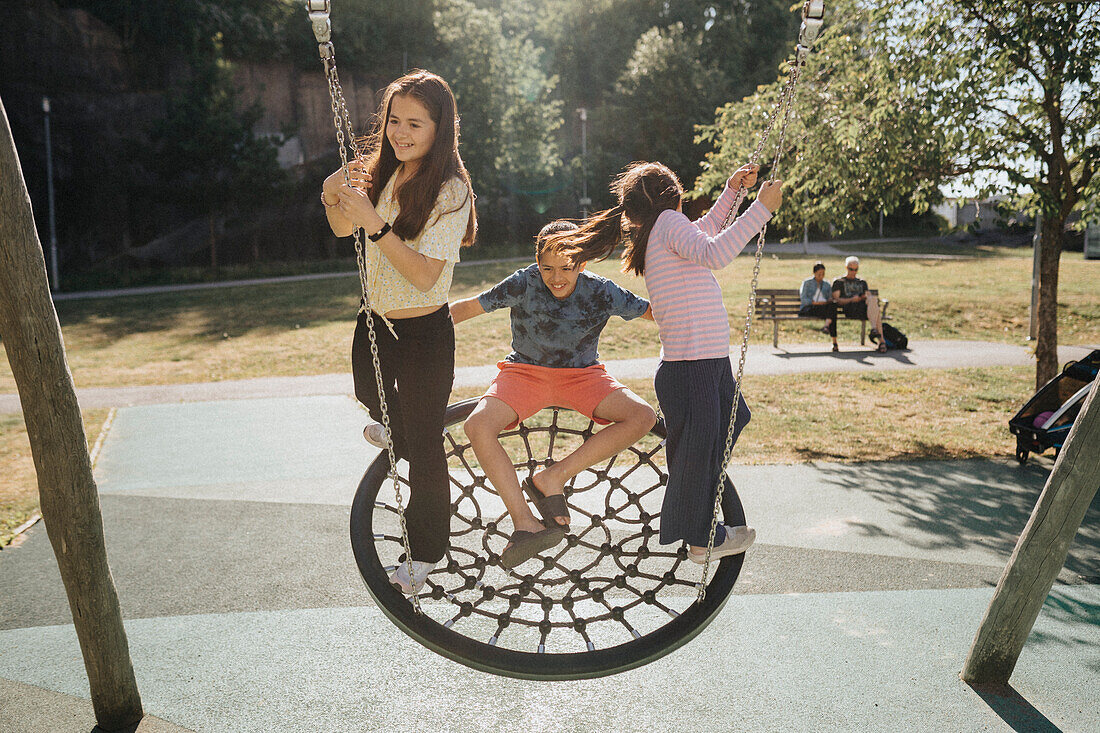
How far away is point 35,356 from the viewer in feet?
11.0

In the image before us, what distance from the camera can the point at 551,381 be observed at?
3281 millimetres

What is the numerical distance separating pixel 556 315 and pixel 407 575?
112cm

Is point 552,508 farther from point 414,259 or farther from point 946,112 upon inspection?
point 946,112

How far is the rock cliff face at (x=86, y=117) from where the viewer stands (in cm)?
2731

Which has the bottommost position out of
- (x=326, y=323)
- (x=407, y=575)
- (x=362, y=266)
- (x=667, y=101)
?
(x=326, y=323)

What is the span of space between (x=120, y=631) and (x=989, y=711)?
3702 millimetres

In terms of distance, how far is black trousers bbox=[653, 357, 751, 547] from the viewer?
3.06 meters

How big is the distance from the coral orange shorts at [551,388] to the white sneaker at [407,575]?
600 millimetres

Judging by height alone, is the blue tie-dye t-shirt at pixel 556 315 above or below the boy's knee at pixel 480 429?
above

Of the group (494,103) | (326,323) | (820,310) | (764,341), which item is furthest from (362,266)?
(494,103)

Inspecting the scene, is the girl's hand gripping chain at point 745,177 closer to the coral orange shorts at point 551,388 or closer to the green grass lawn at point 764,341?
the coral orange shorts at point 551,388

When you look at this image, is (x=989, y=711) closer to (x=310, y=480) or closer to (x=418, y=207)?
(x=418, y=207)

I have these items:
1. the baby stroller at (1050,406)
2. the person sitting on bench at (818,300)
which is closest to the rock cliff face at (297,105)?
the person sitting on bench at (818,300)

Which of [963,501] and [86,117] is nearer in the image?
[963,501]
